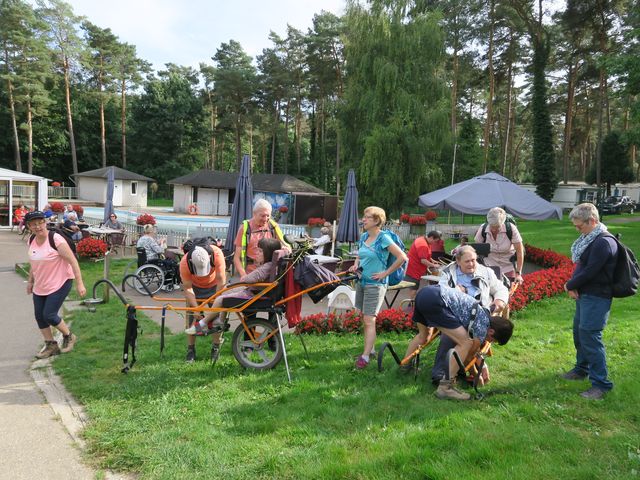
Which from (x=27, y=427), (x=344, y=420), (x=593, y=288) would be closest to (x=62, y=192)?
(x=27, y=427)

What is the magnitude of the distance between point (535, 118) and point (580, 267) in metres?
37.7

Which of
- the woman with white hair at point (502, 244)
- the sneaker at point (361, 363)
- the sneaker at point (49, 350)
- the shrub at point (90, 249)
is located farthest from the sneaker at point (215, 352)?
the shrub at point (90, 249)

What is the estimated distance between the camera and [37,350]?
5816mm

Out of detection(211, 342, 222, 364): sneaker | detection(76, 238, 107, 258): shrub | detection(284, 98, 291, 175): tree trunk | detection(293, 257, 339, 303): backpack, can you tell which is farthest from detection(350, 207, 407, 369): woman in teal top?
detection(284, 98, 291, 175): tree trunk

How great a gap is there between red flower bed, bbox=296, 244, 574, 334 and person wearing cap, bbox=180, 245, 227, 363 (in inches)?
43.3

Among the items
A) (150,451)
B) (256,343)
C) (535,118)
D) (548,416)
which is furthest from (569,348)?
(535,118)

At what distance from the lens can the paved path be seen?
10.5ft

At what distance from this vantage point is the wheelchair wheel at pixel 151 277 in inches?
384

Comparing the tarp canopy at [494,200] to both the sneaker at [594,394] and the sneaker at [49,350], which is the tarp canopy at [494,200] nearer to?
the sneaker at [594,394]

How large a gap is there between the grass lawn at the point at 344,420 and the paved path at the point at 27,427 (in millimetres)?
201

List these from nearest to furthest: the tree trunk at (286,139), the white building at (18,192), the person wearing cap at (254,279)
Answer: the person wearing cap at (254,279), the white building at (18,192), the tree trunk at (286,139)

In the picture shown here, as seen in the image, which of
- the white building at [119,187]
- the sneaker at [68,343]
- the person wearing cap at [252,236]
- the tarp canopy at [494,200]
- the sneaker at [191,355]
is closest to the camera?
the sneaker at [191,355]

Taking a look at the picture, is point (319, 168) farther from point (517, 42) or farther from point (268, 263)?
point (268, 263)

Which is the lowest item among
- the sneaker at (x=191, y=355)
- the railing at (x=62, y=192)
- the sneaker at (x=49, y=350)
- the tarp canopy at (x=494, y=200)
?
the sneaker at (x=49, y=350)
